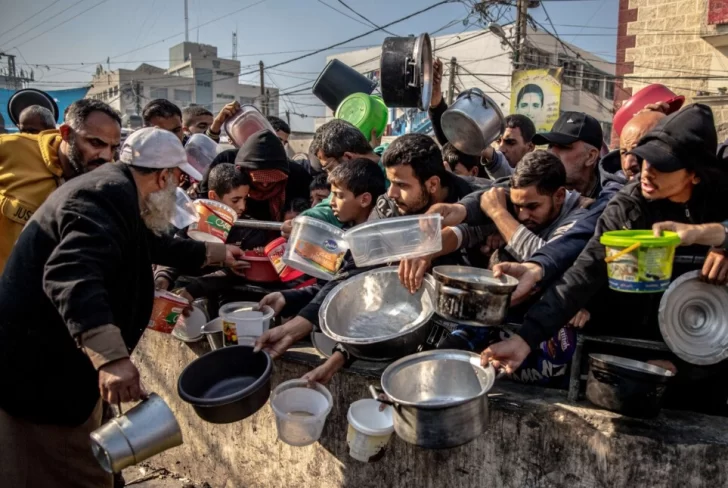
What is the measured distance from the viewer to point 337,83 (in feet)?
19.8

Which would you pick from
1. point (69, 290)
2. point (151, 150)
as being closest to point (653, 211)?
point (151, 150)

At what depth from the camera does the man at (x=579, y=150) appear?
3.48m

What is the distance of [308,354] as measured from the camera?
2.96 m

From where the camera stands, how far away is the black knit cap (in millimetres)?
3744

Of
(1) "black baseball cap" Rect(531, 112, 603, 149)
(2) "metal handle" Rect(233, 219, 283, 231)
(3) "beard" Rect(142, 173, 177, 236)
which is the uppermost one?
(1) "black baseball cap" Rect(531, 112, 603, 149)

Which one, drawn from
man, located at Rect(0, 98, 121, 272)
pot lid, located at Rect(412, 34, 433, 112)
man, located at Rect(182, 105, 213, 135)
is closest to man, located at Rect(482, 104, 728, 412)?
pot lid, located at Rect(412, 34, 433, 112)

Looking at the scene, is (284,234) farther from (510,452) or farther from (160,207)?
(510,452)

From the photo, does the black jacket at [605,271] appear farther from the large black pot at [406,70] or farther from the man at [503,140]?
the man at [503,140]

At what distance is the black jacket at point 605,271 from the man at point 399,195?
0.95 metres

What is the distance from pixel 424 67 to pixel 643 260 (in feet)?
8.68

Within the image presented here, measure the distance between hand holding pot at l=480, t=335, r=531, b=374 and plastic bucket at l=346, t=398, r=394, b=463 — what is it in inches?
21.5

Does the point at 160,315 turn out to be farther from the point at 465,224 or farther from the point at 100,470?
the point at 465,224

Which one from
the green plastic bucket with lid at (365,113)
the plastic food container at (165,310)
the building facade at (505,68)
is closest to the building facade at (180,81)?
the building facade at (505,68)

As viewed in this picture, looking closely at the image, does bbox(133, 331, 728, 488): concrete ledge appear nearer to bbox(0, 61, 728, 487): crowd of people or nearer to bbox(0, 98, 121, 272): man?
bbox(0, 61, 728, 487): crowd of people
